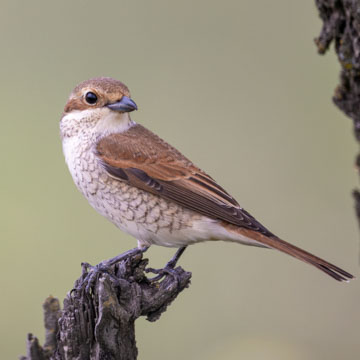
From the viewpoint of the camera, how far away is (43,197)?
6.97 m

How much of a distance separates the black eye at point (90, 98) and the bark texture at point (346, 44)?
1.70 meters

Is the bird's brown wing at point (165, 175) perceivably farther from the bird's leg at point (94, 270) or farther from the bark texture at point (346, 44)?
the bark texture at point (346, 44)

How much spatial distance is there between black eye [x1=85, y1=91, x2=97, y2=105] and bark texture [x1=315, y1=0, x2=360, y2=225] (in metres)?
1.70

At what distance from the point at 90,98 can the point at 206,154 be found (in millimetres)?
2505

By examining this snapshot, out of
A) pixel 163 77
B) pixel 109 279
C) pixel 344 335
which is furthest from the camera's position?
pixel 163 77

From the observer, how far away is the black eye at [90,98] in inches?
196

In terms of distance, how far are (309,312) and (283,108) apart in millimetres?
2206

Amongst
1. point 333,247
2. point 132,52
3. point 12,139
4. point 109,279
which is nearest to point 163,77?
point 132,52

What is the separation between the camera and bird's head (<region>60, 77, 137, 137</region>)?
492cm

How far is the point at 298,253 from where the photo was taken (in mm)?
4344

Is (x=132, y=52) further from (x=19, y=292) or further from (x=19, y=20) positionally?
(x=19, y=292)

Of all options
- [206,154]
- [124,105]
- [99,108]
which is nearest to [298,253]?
[124,105]

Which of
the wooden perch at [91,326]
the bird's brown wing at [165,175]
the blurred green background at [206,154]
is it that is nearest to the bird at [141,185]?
the bird's brown wing at [165,175]

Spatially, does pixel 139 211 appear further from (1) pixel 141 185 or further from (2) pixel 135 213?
(1) pixel 141 185
